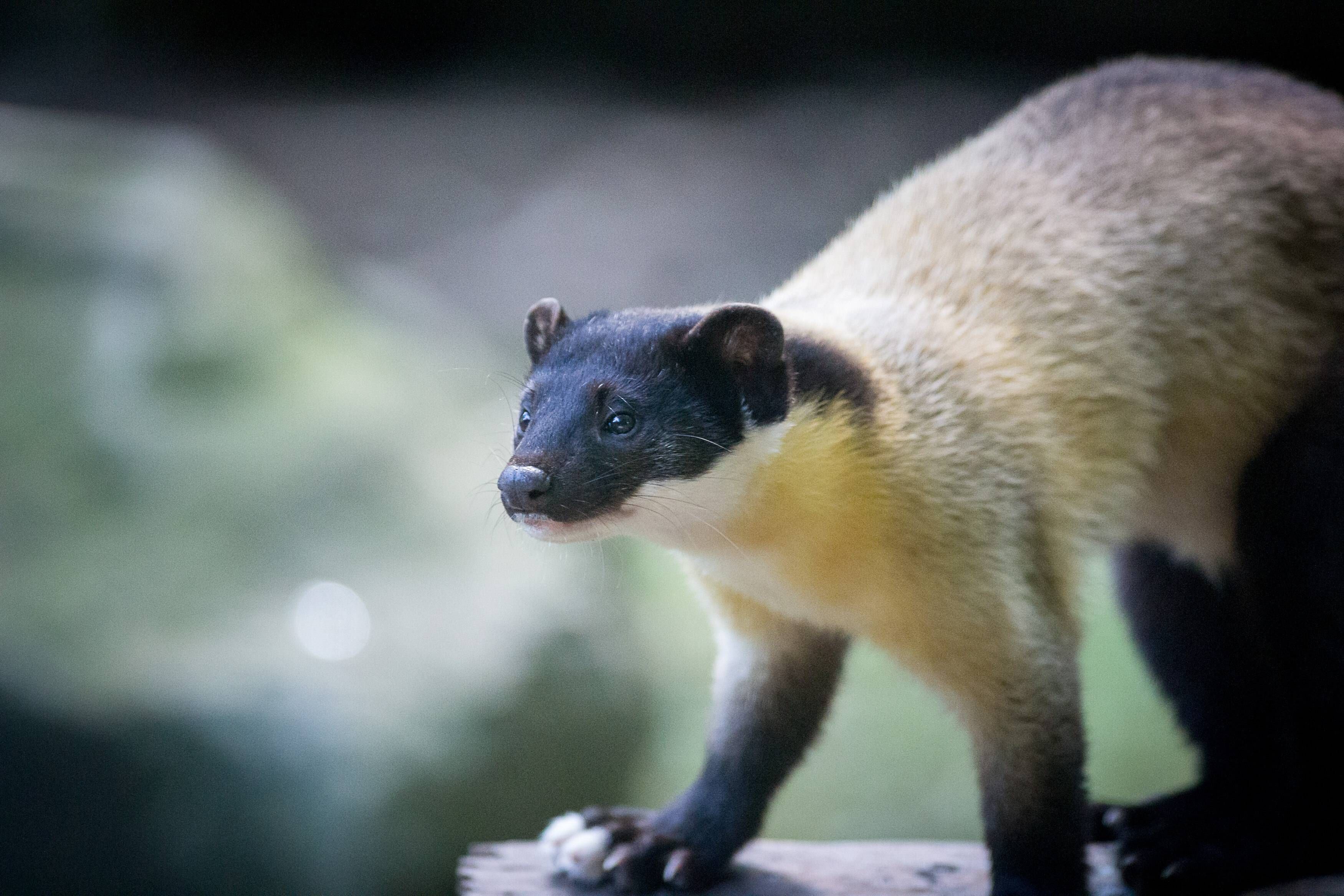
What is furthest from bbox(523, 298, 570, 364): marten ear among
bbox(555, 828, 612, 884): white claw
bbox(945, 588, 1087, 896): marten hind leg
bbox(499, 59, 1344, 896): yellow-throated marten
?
bbox(555, 828, 612, 884): white claw

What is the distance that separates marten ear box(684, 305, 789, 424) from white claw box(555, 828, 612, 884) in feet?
4.26

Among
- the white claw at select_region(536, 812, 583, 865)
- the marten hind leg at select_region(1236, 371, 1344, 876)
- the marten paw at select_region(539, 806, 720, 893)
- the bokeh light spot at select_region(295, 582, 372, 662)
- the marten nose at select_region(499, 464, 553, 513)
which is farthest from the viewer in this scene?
the bokeh light spot at select_region(295, 582, 372, 662)

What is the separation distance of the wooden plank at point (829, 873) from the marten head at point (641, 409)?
1.19 m

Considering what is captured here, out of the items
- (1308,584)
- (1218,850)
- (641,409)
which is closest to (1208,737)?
(1218,850)

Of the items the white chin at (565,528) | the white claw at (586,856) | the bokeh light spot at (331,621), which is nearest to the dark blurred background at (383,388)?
the bokeh light spot at (331,621)

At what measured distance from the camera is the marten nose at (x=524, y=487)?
7.91 feet

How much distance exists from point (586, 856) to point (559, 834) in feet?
0.45

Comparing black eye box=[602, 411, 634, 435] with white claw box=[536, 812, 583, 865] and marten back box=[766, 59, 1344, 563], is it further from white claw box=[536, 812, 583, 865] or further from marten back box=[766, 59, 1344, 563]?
white claw box=[536, 812, 583, 865]

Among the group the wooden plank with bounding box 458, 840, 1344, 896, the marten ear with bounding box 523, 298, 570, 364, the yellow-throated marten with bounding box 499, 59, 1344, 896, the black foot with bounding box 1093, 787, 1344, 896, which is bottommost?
the black foot with bounding box 1093, 787, 1344, 896

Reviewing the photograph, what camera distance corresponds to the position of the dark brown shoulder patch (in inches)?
109

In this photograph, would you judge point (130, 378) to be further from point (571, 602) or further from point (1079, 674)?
point (1079, 674)

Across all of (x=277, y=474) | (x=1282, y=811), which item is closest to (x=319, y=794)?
(x=277, y=474)

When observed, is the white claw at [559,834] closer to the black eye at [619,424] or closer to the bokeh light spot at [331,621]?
the black eye at [619,424]

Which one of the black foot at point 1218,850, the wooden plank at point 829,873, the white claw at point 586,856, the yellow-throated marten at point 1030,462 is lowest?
the black foot at point 1218,850
